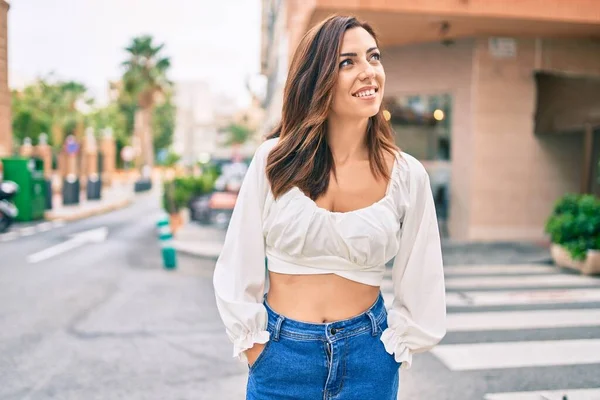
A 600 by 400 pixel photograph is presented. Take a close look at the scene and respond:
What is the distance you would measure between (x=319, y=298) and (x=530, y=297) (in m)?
5.89

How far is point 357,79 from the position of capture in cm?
167

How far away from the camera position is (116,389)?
13.1 ft

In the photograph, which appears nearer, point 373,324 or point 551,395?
point 373,324

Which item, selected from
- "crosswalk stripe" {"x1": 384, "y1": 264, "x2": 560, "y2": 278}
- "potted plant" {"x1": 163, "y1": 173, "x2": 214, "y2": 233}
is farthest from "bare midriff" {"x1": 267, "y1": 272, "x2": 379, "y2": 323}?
"potted plant" {"x1": 163, "y1": 173, "x2": 214, "y2": 233}

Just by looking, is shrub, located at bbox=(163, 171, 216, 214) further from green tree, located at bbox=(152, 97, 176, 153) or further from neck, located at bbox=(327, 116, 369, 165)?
green tree, located at bbox=(152, 97, 176, 153)

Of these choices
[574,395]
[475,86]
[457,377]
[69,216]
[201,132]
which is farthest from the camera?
[201,132]

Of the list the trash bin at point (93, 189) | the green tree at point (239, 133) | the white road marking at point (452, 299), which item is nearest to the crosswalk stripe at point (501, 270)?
the white road marking at point (452, 299)

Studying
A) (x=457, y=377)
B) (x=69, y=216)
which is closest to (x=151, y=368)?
(x=457, y=377)

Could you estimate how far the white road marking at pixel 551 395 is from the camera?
379 cm

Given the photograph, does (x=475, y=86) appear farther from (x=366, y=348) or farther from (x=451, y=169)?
(x=366, y=348)

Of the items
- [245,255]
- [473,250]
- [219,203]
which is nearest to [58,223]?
[219,203]

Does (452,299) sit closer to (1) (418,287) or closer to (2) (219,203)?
(1) (418,287)

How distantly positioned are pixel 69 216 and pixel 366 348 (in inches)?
703

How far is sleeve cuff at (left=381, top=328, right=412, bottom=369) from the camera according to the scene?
5.47 ft
